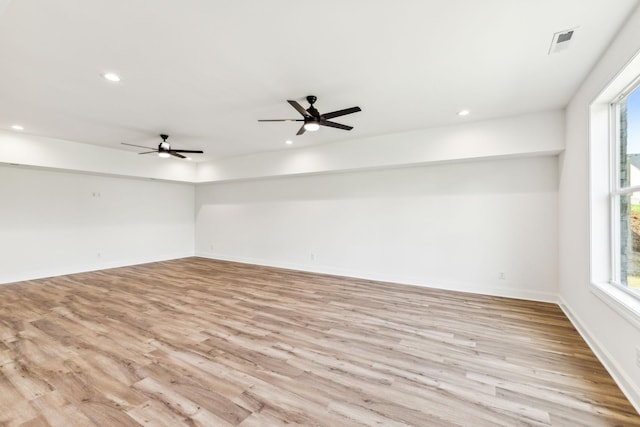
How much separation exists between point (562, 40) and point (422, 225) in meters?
3.33

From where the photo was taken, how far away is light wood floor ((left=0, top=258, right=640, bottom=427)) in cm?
192

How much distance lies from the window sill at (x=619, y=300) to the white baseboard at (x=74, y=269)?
8.77 metres

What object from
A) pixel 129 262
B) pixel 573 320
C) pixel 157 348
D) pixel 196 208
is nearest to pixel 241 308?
pixel 157 348

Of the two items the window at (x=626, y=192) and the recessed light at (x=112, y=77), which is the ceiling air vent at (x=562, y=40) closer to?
the window at (x=626, y=192)

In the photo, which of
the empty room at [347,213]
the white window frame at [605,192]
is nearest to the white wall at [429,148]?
the empty room at [347,213]

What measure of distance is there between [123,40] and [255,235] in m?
5.51

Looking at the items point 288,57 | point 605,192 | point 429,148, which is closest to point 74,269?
point 288,57

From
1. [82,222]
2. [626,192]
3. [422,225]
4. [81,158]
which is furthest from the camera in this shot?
[82,222]

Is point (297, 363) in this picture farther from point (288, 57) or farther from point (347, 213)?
point (347, 213)

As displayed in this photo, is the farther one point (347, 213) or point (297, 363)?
point (347, 213)

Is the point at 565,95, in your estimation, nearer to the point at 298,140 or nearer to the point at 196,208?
the point at 298,140

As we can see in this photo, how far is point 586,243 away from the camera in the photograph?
2984 mm

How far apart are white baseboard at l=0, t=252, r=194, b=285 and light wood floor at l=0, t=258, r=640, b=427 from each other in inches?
58.7

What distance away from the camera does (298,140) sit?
5.64 metres
